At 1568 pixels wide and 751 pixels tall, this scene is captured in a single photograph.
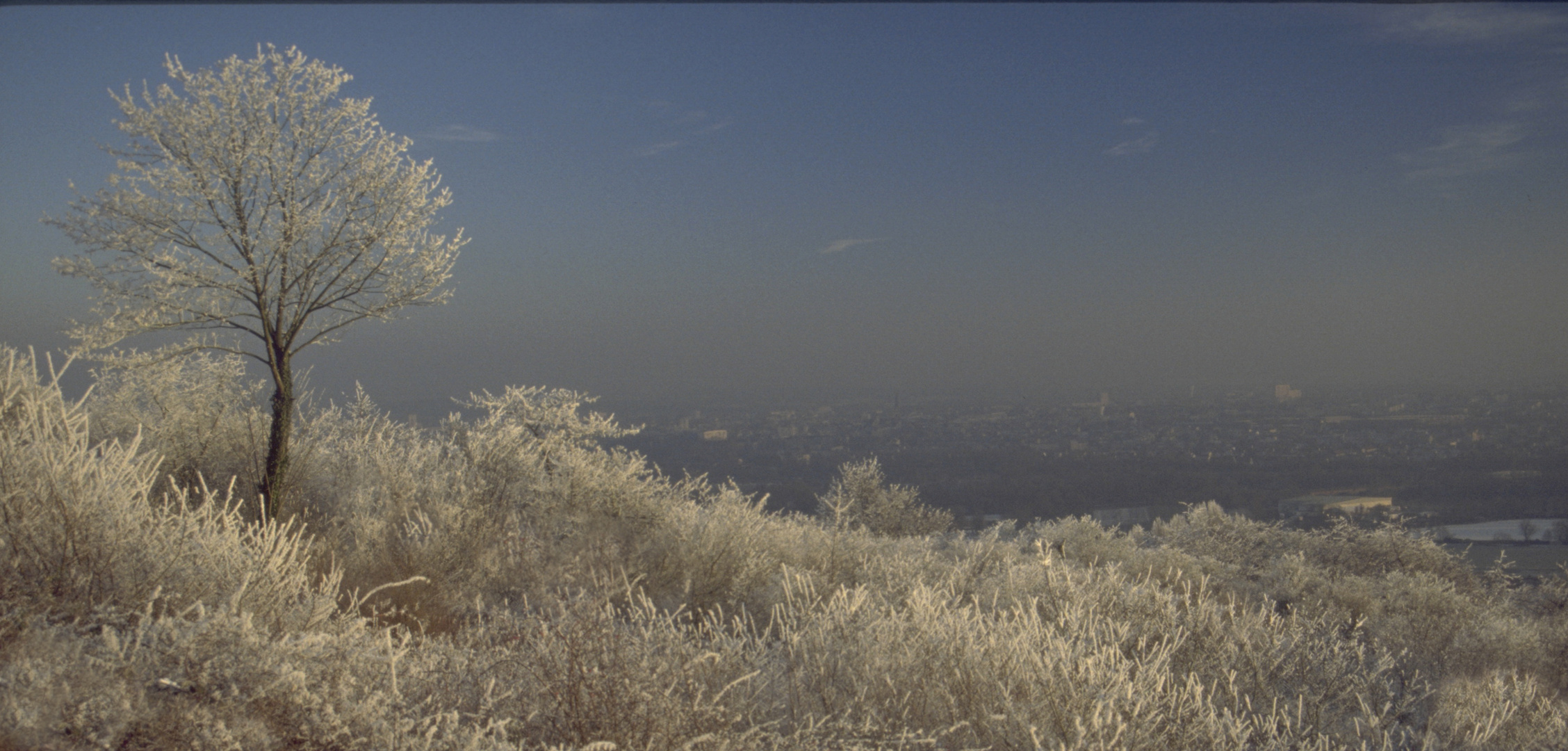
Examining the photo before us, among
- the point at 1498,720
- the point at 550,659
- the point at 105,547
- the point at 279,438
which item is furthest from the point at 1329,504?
the point at 105,547

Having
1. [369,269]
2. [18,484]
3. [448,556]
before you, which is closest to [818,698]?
[18,484]

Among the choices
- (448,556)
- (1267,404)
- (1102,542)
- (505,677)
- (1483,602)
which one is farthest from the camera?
(1267,404)

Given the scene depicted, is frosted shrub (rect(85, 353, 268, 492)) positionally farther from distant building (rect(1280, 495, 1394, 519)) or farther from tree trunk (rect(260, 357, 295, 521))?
distant building (rect(1280, 495, 1394, 519))

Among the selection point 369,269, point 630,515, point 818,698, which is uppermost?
point 369,269

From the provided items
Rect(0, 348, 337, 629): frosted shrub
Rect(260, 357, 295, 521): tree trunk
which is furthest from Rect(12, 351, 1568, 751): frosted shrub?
Rect(260, 357, 295, 521): tree trunk

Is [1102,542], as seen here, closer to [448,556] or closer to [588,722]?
[448,556]

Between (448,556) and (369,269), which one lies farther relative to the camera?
(369,269)

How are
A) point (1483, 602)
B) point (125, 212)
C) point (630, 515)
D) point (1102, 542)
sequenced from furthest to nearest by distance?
point (1102, 542) → point (1483, 602) → point (630, 515) → point (125, 212)
